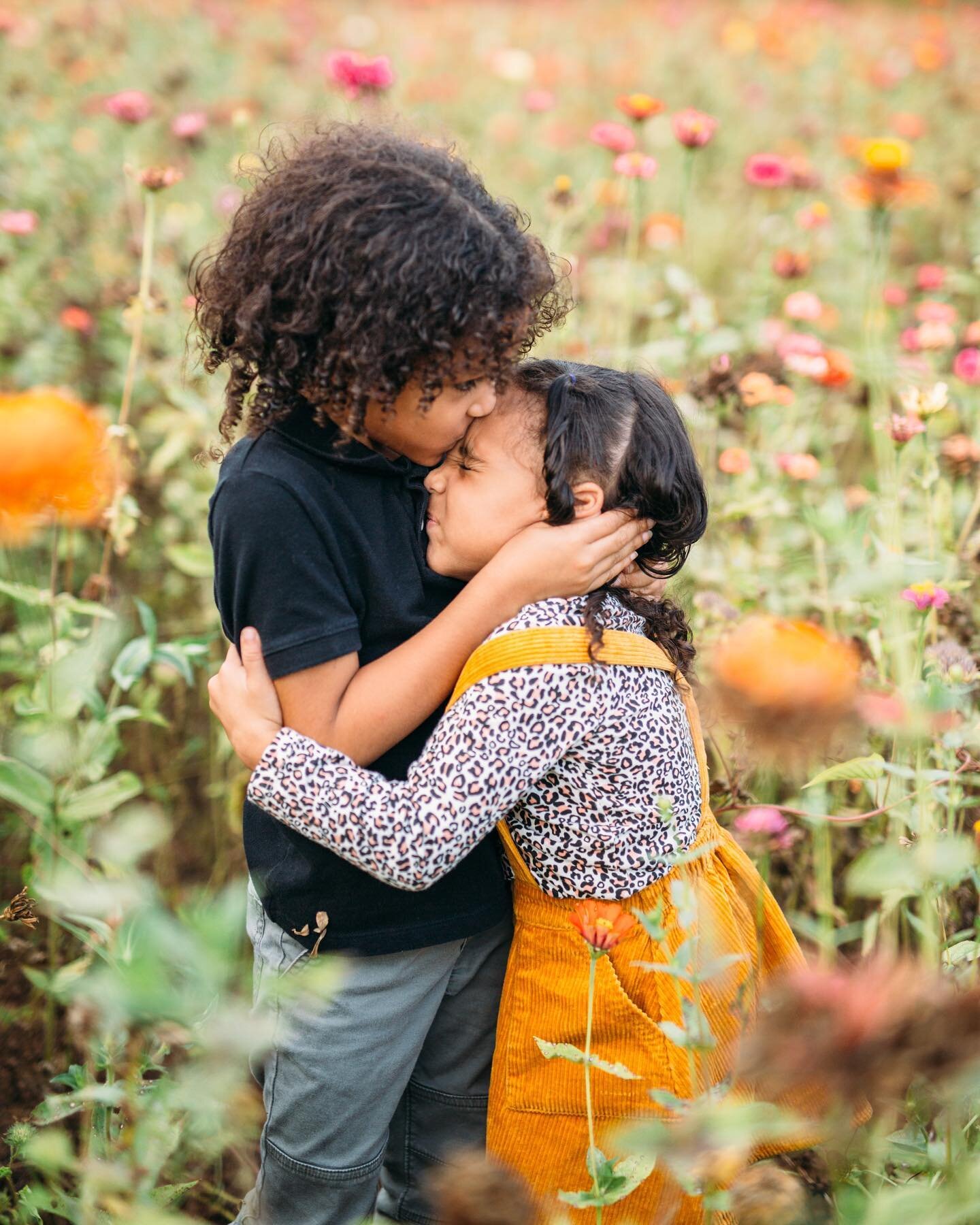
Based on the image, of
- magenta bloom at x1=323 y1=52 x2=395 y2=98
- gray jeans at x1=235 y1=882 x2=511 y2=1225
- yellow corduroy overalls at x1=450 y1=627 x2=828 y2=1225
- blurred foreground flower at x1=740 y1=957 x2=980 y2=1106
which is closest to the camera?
blurred foreground flower at x1=740 y1=957 x2=980 y2=1106

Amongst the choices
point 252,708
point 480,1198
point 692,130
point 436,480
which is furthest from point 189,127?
point 480,1198

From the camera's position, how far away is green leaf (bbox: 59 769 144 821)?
136 cm

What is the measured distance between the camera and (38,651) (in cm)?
158

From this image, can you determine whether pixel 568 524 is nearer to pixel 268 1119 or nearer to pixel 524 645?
pixel 524 645

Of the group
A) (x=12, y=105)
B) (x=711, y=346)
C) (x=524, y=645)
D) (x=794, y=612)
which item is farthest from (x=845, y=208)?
(x=524, y=645)

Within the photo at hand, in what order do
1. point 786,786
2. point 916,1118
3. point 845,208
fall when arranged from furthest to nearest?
point 845,208 < point 786,786 < point 916,1118

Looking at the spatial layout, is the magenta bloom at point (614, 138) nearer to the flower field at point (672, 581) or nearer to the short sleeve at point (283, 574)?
the flower field at point (672, 581)

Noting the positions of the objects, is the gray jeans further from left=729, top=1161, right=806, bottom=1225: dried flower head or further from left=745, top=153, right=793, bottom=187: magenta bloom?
left=745, top=153, right=793, bottom=187: magenta bloom

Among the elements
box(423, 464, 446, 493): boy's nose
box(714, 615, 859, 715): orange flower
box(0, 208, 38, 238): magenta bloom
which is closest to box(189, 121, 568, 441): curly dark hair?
box(423, 464, 446, 493): boy's nose

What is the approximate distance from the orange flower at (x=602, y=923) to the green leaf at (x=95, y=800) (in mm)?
664

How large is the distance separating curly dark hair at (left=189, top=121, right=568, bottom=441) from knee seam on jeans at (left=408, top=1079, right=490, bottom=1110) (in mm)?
781

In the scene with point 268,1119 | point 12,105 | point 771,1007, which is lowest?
point 268,1119

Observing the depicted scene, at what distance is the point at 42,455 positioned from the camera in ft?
2.60

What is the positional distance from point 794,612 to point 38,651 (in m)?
1.23
